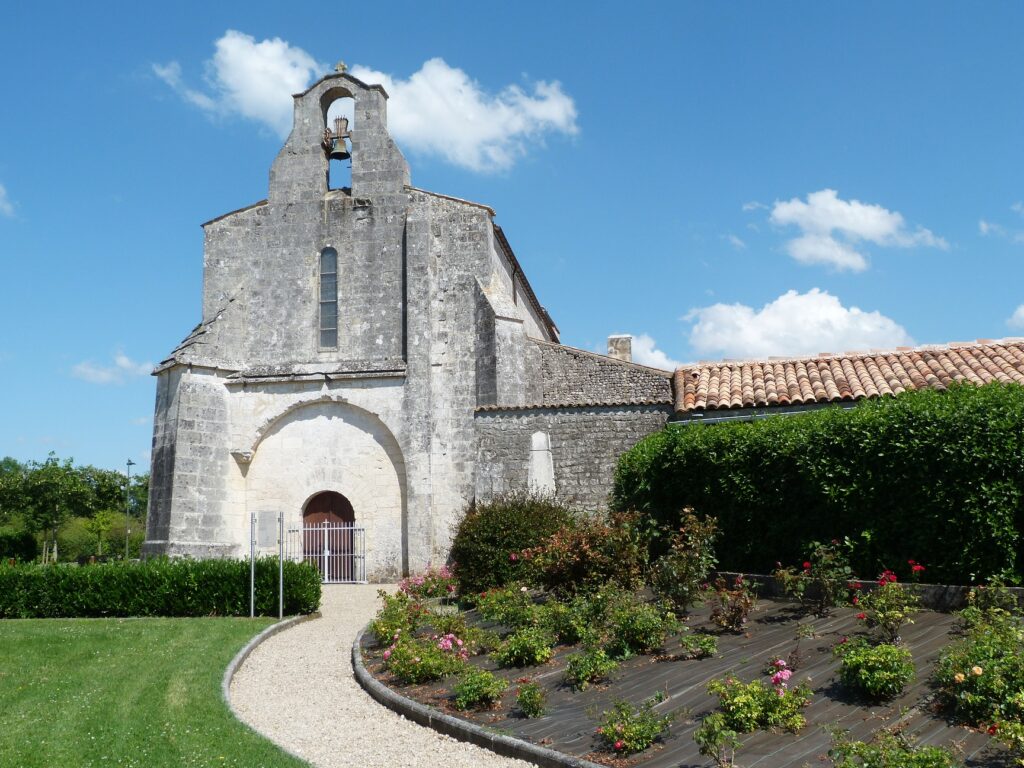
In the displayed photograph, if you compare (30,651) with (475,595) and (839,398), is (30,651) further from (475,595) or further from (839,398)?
(839,398)

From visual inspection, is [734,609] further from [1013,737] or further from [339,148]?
[339,148]

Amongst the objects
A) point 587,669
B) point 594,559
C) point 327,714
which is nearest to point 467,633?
point 594,559

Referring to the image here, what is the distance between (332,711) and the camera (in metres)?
8.23

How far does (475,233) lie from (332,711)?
46.4 feet

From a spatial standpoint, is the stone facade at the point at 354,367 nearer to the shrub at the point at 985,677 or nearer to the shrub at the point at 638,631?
the shrub at the point at 638,631

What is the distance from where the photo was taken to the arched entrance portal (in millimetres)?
20203

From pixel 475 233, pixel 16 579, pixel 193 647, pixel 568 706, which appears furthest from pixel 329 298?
pixel 568 706

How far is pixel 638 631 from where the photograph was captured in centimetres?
841

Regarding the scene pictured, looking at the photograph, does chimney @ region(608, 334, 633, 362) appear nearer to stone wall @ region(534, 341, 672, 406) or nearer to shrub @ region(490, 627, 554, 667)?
stone wall @ region(534, 341, 672, 406)

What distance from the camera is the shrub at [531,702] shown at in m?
7.02

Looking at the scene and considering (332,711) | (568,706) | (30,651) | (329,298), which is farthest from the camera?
(329,298)

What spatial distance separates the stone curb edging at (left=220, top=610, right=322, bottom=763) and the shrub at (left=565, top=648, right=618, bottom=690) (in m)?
2.55

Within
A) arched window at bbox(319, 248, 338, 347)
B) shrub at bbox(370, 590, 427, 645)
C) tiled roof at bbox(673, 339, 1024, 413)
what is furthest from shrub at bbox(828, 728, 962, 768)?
arched window at bbox(319, 248, 338, 347)

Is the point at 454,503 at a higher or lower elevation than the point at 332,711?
higher
